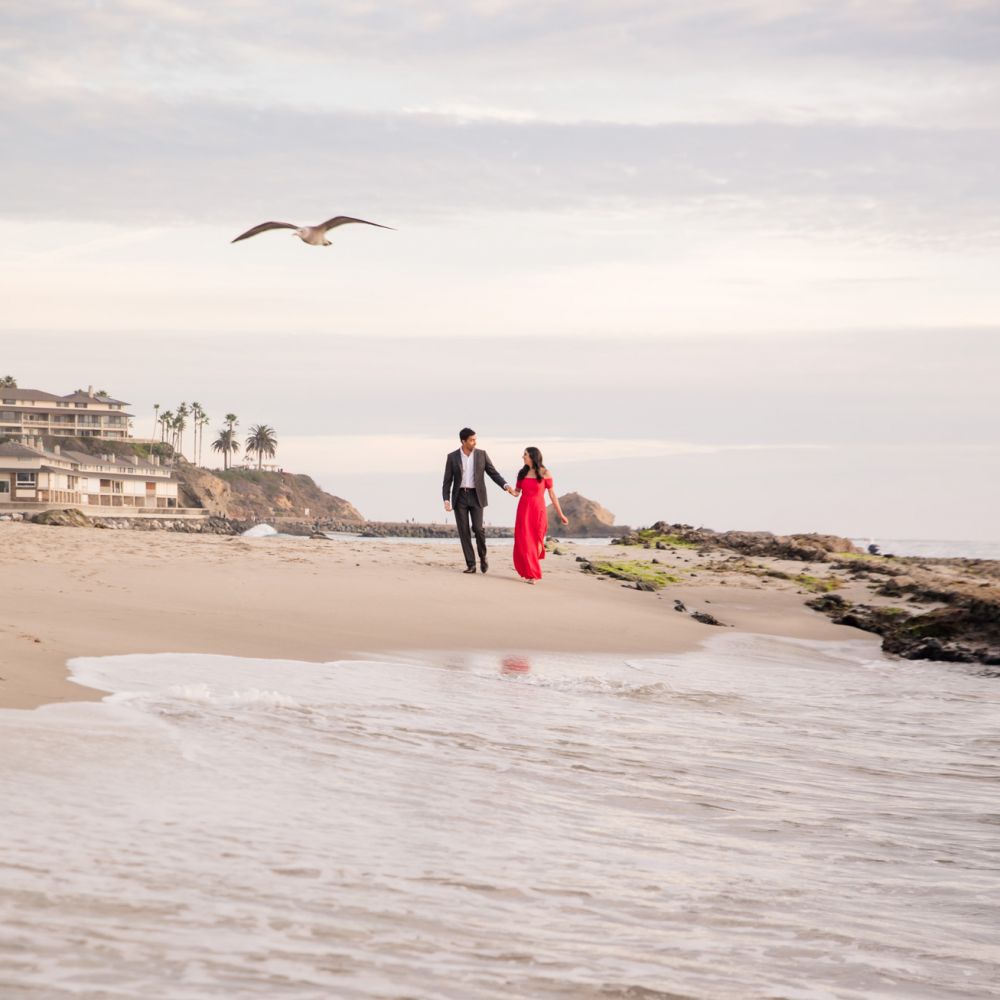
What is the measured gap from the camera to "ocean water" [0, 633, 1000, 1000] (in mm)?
2754

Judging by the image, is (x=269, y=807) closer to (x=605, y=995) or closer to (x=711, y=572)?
(x=605, y=995)

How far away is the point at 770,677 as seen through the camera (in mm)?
9945

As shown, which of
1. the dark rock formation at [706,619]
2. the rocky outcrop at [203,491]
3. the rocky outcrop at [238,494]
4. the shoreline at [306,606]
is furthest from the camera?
the rocky outcrop at [238,494]

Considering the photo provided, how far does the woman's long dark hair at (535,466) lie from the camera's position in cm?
1622

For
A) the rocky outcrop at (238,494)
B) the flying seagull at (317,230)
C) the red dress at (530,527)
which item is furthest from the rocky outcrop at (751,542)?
the rocky outcrop at (238,494)

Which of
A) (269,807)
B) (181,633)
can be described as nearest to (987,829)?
(269,807)

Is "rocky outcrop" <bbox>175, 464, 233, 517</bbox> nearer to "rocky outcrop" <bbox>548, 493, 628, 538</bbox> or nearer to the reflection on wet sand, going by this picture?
"rocky outcrop" <bbox>548, 493, 628, 538</bbox>

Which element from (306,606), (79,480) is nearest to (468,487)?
(306,606)

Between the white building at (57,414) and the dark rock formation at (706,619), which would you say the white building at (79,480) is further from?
the dark rock formation at (706,619)

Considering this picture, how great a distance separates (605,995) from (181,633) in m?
7.07

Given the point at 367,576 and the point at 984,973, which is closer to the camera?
the point at 984,973

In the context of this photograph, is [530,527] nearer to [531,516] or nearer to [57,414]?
[531,516]

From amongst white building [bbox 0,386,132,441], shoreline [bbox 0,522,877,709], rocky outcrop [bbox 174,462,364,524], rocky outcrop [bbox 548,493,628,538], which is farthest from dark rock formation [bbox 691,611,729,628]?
rocky outcrop [bbox 174,462,364,524]

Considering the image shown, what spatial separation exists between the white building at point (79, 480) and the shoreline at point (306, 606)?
3915 inches
